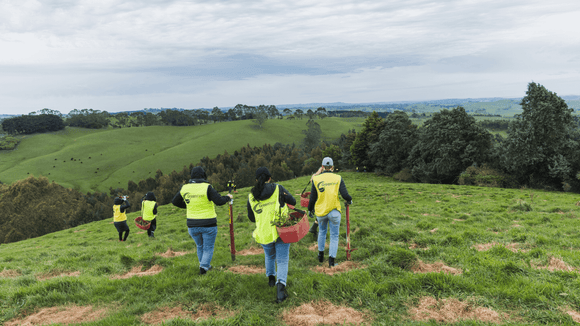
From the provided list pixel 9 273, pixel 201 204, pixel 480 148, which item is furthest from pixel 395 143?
pixel 9 273

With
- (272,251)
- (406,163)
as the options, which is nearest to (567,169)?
(406,163)

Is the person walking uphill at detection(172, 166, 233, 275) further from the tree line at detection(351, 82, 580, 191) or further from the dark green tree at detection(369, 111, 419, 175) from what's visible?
the dark green tree at detection(369, 111, 419, 175)

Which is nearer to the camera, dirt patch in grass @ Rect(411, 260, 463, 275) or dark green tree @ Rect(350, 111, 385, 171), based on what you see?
dirt patch in grass @ Rect(411, 260, 463, 275)

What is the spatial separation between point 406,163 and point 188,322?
4652 cm

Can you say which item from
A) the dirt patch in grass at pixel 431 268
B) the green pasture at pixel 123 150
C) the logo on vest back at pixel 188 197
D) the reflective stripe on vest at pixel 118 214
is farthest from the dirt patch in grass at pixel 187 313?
the green pasture at pixel 123 150

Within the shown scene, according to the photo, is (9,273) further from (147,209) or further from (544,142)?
(544,142)

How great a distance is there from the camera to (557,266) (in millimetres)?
Answer: 6371

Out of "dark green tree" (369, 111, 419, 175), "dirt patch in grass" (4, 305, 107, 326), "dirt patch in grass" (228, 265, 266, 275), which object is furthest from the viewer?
"dark green tree" (369, 111, 419, 175)

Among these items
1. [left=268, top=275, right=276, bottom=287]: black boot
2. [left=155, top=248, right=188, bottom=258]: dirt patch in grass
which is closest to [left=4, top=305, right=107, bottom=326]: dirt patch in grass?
[left=268, top=275, right=276, bottom=287]: black boot

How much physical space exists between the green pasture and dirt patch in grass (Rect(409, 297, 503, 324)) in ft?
357

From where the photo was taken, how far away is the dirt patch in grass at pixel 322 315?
498cm

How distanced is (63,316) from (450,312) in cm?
786

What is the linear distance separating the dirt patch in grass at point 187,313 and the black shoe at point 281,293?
1.00m

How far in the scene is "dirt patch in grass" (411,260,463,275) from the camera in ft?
21.7
